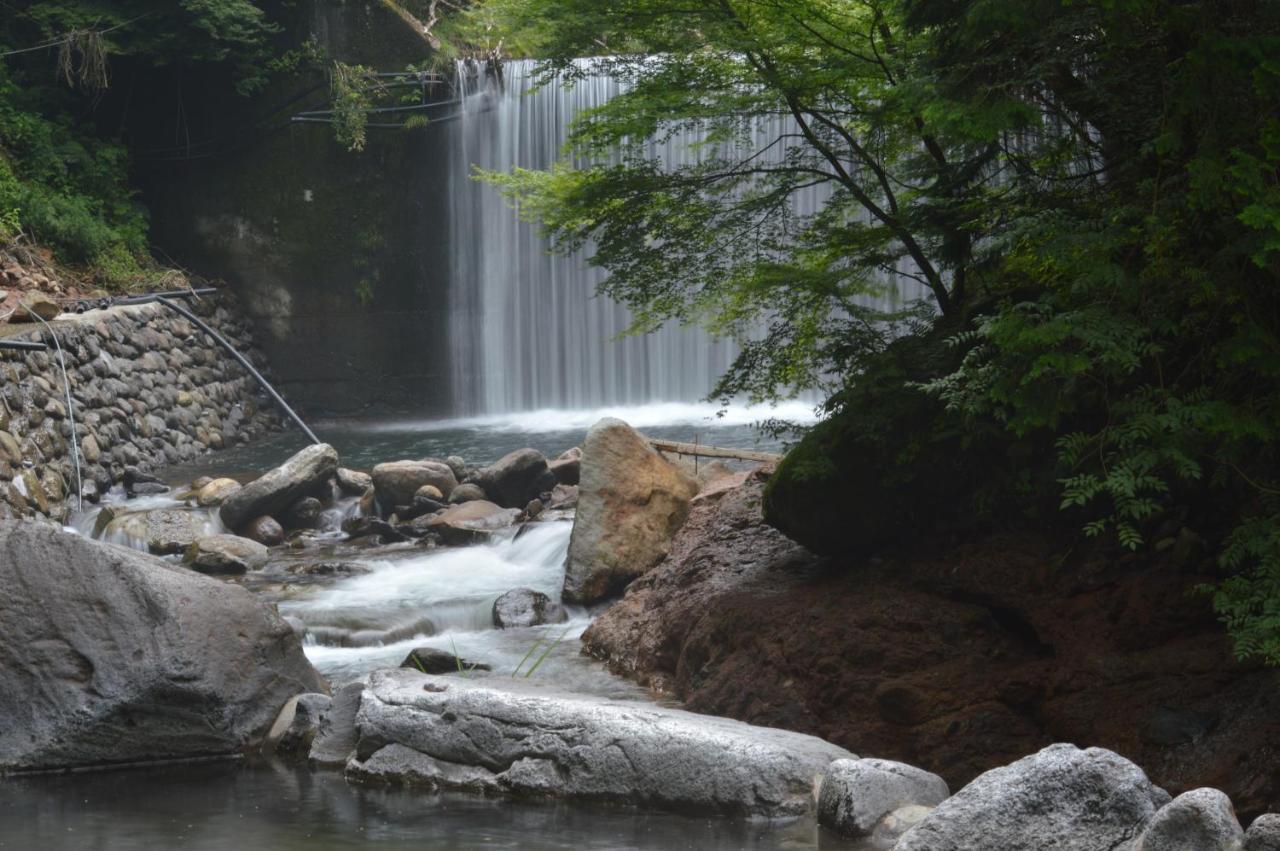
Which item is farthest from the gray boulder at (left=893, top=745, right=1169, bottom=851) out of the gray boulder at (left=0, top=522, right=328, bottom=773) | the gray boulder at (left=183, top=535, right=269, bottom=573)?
the gray boulder at (left=183, top=535, right=269, bottom=573)

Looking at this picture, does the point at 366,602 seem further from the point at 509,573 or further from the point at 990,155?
the point at 990,155

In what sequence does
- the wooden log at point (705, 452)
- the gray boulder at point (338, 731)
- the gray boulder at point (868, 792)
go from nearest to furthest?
the gray boulder at point (868, 792) < the gray boulder at point (338, 731) < the wooden log at point (705, 452)

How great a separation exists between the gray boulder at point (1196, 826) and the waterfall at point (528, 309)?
17469 mm

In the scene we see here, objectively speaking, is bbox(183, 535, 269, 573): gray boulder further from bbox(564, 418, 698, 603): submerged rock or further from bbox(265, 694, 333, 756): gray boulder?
bbox(265, 694, 333, 756): gray boulder

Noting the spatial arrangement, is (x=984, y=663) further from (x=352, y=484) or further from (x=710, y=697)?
(x=352, y=484)

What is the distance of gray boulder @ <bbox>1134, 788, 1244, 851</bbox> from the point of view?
13.5 feet

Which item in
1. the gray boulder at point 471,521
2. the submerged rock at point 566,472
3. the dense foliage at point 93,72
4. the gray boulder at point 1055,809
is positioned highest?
the dense foliage at point 93,72

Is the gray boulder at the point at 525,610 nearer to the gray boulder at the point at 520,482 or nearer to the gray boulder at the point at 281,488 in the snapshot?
the gray boulder at the point at 520,482

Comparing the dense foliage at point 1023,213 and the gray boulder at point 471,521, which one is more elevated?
the dense foliage at point 1023,213

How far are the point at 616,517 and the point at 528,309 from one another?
13.7m

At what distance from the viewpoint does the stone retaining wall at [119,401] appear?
1349cm

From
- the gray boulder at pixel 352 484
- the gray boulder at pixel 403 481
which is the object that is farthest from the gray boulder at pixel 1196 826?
the gray boulder at pixel 352 484

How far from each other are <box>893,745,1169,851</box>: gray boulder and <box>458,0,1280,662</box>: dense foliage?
0.69 m

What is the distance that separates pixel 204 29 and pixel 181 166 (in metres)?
2.52
